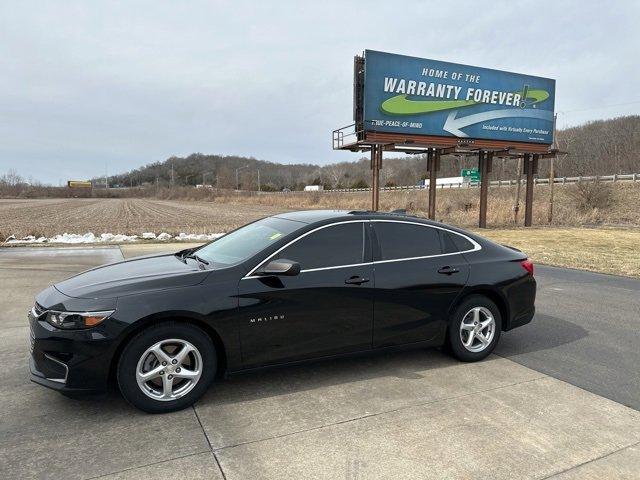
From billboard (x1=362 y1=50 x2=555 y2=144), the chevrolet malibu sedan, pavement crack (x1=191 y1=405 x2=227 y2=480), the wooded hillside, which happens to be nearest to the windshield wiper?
the chevrolet malibu sedan

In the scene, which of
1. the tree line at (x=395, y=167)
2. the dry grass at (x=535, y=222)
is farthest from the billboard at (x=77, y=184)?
the dry grass at (x=535, y=222)

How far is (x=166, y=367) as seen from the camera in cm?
348

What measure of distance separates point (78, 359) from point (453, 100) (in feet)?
68.7

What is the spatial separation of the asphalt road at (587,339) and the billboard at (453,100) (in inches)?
511

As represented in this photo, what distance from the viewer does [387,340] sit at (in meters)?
4.32

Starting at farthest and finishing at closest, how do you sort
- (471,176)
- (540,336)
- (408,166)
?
(408,166), (471,176), (540,336)

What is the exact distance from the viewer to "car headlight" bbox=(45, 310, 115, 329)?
10.9ft

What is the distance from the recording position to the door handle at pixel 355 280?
411 cm

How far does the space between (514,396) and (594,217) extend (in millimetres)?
32781

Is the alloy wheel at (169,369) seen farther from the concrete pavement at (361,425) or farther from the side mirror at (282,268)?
the side mirror at (282,268)

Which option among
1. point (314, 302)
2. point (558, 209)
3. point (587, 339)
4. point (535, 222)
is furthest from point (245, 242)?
point (558, 209)

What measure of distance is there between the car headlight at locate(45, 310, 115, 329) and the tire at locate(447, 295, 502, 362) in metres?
3.13

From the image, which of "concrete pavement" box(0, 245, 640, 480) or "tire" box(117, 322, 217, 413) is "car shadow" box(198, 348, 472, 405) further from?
"tire" box(117, 322, 217, 413)

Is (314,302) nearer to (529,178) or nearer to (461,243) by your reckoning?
(461,243)
